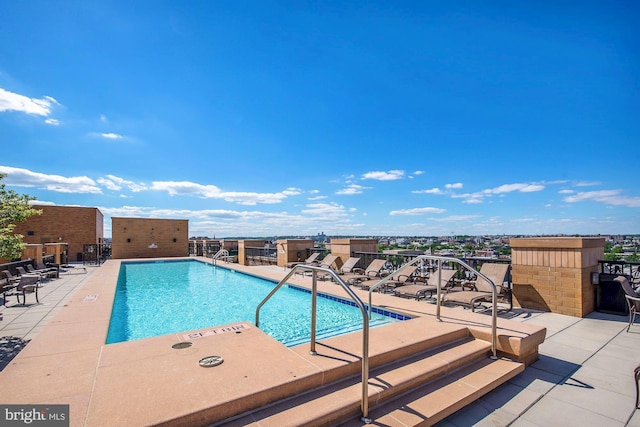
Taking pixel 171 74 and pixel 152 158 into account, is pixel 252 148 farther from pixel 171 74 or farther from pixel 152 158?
pixel 171 74

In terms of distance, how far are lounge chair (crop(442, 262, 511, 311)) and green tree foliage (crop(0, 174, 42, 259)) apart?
711cm

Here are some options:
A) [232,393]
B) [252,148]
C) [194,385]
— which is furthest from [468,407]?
[252,148]

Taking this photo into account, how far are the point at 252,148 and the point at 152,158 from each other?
602cm

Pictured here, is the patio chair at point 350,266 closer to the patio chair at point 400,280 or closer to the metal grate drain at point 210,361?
the patio chair at point 400,280

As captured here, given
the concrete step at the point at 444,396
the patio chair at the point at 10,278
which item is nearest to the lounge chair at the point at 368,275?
the concrete step at the point at 444,396

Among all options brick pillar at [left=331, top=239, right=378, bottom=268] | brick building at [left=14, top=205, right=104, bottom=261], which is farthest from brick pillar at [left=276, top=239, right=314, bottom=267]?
brick building at [left=14, top=205, right=104, bottom=261]

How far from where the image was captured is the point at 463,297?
547 cm

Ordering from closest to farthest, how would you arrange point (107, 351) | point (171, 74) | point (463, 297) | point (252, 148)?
point (107, 351) → point (463, 297) → point (171, 74) → point (252, 148)

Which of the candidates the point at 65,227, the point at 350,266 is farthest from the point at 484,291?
the point at 65,227

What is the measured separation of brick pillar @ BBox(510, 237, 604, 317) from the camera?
17.8ft

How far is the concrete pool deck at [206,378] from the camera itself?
2.21 meters

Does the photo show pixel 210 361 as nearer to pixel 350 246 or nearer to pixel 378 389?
pixel 378 389

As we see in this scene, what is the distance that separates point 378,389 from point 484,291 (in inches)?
173

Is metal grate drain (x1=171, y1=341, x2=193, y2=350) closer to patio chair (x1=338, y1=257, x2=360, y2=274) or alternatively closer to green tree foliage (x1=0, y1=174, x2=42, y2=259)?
green tree foliage (x1=0, y1=174, x2=42, y2=259)
